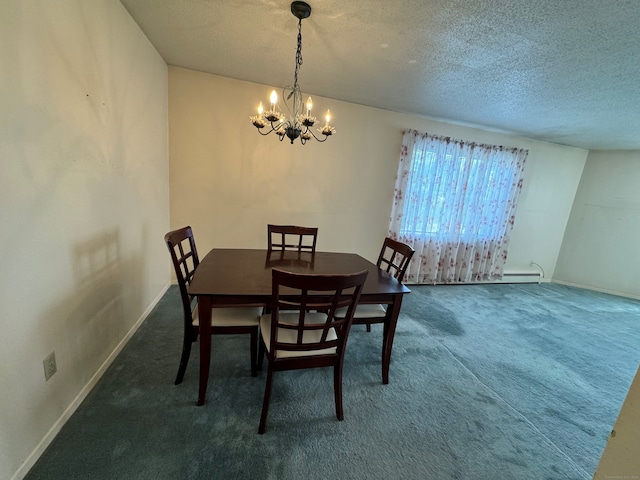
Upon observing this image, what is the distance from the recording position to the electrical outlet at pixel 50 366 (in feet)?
3.87

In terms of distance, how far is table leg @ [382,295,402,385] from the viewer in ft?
5.57

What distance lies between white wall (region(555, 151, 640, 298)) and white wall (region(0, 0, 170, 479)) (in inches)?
266

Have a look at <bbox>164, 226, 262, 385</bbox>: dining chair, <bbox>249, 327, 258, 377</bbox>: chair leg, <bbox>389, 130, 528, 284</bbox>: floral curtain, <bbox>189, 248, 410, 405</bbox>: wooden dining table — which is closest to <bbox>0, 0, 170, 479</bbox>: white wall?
<bbox>164, 226, 262, 385</bbox>: dining chair

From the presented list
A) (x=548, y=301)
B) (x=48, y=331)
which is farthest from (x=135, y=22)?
(x=548, y=301)

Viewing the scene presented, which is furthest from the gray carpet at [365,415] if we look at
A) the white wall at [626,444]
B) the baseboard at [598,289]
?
the baseboard at [598,289]

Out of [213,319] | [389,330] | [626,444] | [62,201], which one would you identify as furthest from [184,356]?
[626,444]

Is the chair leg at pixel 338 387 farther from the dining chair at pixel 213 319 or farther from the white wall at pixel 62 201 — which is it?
the white wall at pixel 62 201

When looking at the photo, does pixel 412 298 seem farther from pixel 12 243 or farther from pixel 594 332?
pixel 12 243

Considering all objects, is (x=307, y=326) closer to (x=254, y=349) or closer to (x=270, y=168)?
(x=254, y=349)

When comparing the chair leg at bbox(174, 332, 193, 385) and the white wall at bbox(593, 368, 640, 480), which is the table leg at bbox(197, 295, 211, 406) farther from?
the white wall at bbox(593, 368, 640, 480)

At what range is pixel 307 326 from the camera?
1275mm

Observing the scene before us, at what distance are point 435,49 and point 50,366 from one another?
305 cm

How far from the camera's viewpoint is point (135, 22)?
1.90 metres

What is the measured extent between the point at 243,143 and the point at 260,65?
2.74 ft
